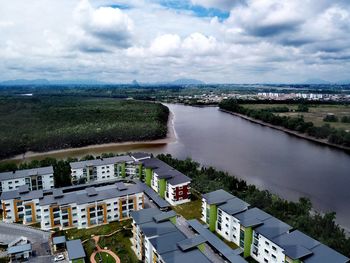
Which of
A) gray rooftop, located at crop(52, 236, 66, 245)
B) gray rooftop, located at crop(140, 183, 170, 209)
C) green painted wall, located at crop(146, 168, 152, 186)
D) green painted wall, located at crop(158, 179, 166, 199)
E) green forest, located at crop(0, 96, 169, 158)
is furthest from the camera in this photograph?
green forest, located at crop(0, 96, 169, 158)

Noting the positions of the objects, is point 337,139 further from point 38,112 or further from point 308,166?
point 38,112

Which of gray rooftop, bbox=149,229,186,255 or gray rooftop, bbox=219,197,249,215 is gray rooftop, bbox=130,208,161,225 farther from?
gray rooftop, bbox=219,197,249,215

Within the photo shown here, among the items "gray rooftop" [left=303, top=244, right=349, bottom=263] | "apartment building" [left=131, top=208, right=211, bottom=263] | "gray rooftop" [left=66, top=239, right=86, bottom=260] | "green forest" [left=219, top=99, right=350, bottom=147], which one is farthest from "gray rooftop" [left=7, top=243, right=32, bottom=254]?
"green forest" [left=219, top=99, right=350, bottom=147]

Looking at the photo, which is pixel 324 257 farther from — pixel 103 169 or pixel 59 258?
pixel 103 169

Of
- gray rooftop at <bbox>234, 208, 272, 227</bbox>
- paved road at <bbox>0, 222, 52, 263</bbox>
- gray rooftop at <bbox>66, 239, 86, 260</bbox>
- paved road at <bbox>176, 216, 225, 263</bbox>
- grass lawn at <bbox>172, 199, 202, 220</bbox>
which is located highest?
gray rooftop at <bbox>234, 208, 272, 227</bbox>

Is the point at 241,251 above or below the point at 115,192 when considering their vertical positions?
below

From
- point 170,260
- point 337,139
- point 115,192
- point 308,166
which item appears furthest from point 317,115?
point 170,260

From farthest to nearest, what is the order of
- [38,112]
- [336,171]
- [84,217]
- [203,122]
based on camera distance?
1. [203,122]
2. [38,112]
3. [336,171]
4. [84,217]

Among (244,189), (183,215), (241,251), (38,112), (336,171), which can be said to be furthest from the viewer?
(38,112)
